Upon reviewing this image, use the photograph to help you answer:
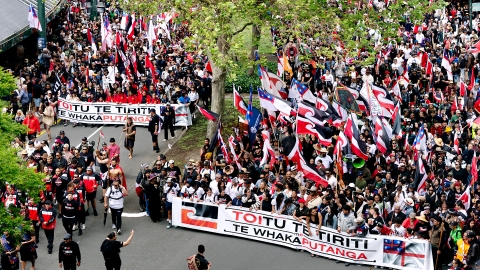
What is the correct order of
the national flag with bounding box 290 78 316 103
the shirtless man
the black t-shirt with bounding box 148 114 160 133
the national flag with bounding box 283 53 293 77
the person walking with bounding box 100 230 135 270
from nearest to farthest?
the person walking with bounding box 100 230 135 270, the shirtless man, the national flag with bounding box 290 78 316 103, the black t-shirt with bounding box 148 114 160 133, the national flag with bounding box 283 53 293 77

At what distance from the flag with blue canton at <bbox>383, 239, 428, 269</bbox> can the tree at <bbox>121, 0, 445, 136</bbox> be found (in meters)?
7.10

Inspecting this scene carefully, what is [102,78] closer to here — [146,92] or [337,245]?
[146,92]

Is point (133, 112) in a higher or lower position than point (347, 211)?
higher

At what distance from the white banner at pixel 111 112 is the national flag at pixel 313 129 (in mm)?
7206

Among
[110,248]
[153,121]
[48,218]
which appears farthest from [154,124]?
[110,248]

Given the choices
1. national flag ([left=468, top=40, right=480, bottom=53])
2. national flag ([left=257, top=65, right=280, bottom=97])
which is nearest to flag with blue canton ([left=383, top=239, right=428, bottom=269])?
national flag ([left=257, top=65, right=280, bottom=97])

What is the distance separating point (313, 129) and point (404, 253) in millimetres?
4753

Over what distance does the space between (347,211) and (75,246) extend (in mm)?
5798

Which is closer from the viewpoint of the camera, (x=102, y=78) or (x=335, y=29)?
(x=335, y=29)

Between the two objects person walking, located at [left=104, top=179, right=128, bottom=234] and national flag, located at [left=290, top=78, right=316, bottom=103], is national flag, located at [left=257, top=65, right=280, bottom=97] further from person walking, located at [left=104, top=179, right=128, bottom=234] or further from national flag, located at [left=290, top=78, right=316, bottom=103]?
person walking, located at [left=104, top=179, right=128, bottom=234]

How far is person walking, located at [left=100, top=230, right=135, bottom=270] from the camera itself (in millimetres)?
17141

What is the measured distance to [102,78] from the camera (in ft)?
99.6

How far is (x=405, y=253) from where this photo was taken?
1814 centimetres

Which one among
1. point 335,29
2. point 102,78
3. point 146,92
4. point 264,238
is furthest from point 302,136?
point 102,78
